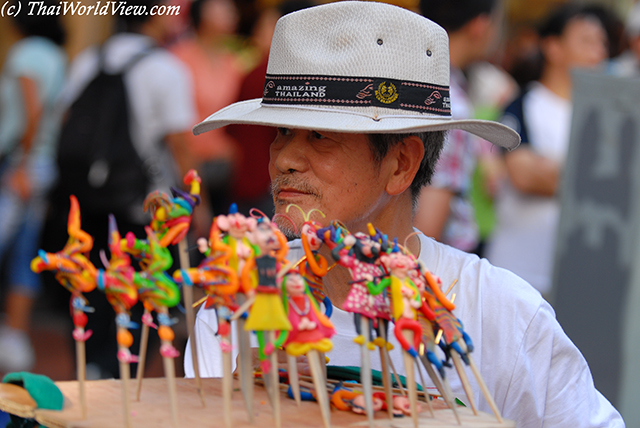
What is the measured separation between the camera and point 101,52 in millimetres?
3777

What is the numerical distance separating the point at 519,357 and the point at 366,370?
2.04 ft

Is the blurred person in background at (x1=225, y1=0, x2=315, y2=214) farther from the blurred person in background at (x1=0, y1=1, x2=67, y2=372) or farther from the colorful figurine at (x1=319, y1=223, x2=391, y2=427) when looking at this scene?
the colorful figurine at (x1=319, y1=223, x2=391, y2=427)

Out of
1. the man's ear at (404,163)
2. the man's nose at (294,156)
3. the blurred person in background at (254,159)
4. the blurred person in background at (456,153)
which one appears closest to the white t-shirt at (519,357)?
the man's ear at (404,163)

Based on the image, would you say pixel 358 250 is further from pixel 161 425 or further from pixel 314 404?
pixel 161 425

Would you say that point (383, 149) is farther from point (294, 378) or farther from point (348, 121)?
point (294, 378)

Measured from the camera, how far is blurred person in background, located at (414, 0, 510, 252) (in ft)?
11.2

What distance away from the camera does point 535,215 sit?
403 centimetres

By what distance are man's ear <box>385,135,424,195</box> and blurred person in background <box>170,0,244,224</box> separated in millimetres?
3286

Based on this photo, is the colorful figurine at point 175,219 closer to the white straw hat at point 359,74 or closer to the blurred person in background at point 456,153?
the white straw hat at point 359,74

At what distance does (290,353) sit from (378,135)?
697 mm

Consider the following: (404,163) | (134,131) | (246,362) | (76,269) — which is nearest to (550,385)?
(404,163)

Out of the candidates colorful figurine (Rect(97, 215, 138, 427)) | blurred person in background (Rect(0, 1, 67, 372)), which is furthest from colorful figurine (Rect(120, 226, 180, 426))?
blurred person in background (Rect(0, 1, 67, 372))

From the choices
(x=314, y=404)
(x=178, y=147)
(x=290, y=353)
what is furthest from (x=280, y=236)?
(x=178, y=147)

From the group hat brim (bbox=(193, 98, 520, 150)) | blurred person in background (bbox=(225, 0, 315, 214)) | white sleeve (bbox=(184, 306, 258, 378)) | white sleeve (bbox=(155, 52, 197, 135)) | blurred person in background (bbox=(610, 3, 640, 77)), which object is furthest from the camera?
blurred person in background (bbox=(610, 3, 640, 77))
